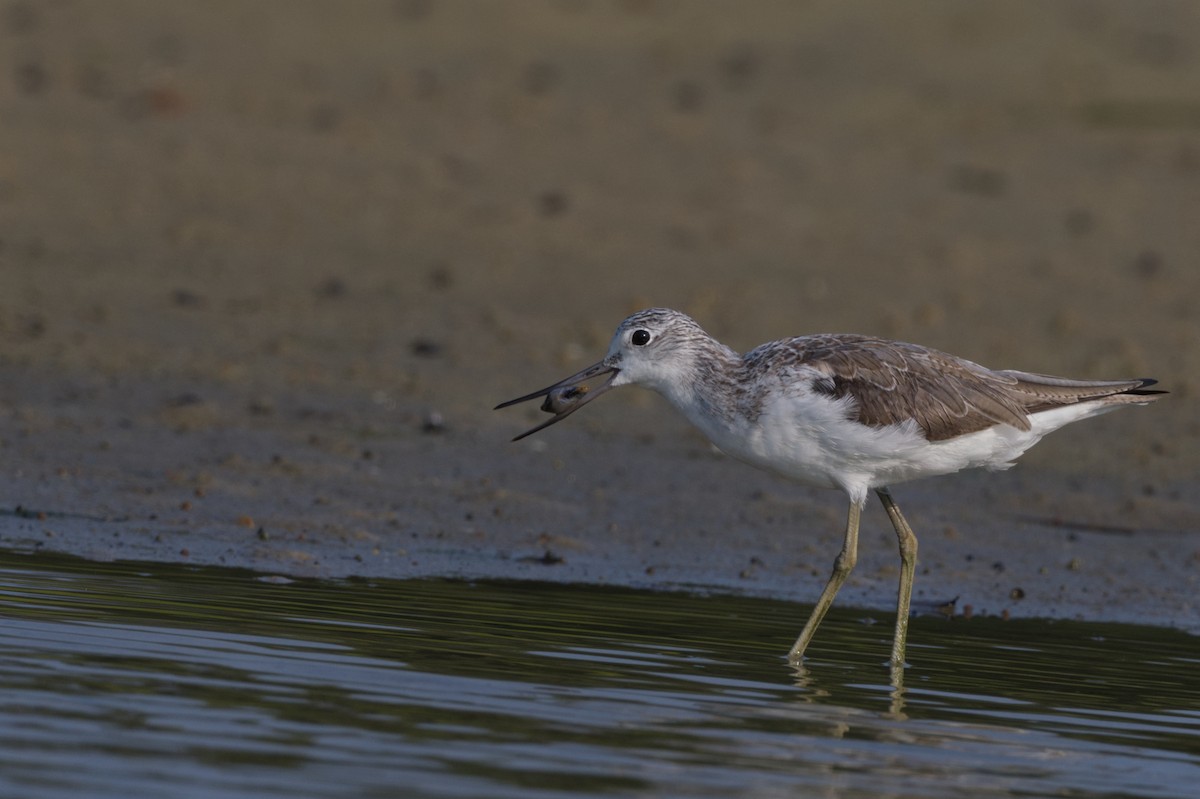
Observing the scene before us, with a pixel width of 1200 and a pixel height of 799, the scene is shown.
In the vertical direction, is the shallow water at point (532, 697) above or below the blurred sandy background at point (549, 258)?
below

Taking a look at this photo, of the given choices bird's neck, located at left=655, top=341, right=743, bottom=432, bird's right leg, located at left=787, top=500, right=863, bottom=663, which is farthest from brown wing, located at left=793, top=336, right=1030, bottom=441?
bird's right leg, located at left=787, top=500, right=863, bottom=663

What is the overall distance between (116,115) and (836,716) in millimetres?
13024

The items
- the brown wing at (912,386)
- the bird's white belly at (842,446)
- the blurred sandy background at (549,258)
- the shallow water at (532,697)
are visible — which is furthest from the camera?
the blurred sandy background at (549,258)

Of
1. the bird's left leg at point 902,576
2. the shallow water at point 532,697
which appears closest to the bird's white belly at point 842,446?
the bird's left leg at point 902,576

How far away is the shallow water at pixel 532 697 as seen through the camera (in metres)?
6.19

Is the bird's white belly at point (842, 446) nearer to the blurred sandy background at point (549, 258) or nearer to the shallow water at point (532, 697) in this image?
the shallow water at point (532, 697)

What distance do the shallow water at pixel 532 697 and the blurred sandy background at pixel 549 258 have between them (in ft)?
3.65

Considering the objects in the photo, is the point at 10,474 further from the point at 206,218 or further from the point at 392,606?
the point at 206,218

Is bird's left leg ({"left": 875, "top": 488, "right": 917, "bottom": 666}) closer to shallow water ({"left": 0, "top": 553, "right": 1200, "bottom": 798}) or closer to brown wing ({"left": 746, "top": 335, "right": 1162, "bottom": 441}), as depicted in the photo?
shallow water ({"left": 0, "top": 553, "right": 1200, "bottom": 798})

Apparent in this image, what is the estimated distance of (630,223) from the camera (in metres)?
17.7

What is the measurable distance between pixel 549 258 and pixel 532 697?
32.4ft

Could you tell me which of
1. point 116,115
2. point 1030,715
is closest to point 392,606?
point 1030,715

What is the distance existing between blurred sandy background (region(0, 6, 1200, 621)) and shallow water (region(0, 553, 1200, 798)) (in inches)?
43.8

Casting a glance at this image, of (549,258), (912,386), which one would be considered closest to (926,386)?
(912,386)
